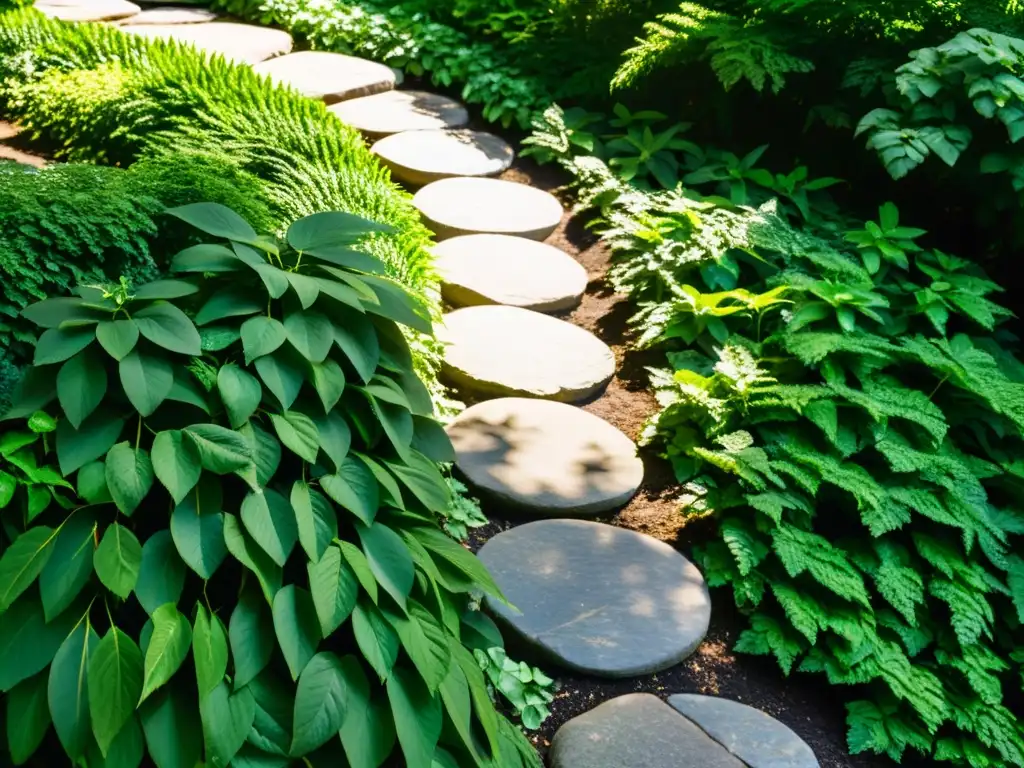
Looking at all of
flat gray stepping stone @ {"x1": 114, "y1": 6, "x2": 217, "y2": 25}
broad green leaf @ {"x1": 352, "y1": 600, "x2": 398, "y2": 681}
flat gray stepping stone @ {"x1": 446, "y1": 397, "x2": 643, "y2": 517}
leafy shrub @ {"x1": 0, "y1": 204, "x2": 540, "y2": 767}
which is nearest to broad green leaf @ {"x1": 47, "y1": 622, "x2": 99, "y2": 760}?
leafy shrub @ {"x1": 0, "y1": 204, "x2": 540, "y2": 767}

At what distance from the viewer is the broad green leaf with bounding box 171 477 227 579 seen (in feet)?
7.75

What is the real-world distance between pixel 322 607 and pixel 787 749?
1715 mm

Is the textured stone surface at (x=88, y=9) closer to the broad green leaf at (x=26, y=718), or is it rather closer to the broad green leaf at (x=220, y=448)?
the broad green leaf at (x=220, y=448)

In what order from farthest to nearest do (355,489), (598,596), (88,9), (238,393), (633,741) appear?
1. (88,9)
2. (598,596)
3. (633,741)
4. (355,489)
5. (238,393)

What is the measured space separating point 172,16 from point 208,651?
7.05 meters

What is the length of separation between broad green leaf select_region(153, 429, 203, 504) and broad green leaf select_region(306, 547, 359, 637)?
1.26ft

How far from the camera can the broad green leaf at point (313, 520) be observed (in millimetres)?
2482

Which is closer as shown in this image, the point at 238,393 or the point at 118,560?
the point at 118,560

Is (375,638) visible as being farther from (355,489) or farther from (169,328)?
(169,328)

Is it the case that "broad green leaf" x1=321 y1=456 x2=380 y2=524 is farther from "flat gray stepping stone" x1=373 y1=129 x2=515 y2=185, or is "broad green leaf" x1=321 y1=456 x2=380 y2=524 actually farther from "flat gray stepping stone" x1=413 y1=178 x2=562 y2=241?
"flat gray stepping stone" x1=373 y1=129 x2=515 y2=185

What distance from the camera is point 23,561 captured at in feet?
7.50

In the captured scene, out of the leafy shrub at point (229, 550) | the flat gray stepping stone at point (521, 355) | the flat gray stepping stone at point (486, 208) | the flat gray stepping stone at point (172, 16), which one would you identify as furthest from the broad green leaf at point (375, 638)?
the flat gray stepping stone at point (172, 16)

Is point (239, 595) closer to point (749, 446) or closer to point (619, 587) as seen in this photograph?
point (619, 587)

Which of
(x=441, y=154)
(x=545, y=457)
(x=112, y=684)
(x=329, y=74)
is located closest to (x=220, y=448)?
(x=112, y=684)
